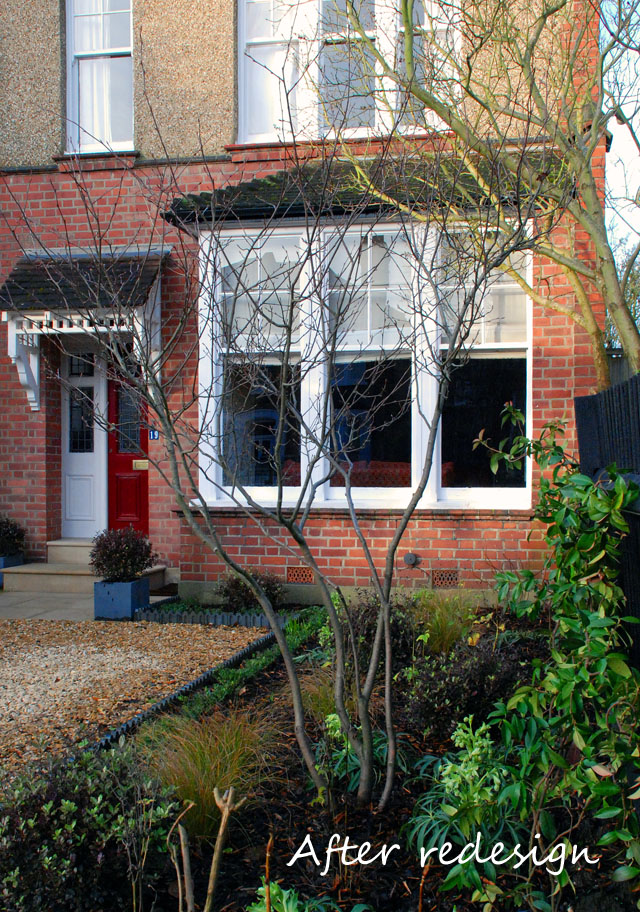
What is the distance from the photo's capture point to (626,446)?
7.78 ft

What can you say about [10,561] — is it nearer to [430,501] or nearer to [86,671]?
[86,671]

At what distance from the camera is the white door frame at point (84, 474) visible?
9.48 meters

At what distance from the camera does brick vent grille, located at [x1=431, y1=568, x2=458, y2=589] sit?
7258 millimetres

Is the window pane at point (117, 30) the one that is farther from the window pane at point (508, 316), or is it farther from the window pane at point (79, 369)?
the window pane at point (508, 316)

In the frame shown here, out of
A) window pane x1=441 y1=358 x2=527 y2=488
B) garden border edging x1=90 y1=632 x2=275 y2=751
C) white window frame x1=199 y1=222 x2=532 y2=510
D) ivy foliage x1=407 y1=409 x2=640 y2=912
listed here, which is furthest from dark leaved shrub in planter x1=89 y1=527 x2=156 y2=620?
ivy foliage x1=407 y1=409 x2=640 y2=912

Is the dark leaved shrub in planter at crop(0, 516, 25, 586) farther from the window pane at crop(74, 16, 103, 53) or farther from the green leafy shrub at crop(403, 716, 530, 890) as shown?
the green leafy shrub at crop(403, 716, 530, 890)

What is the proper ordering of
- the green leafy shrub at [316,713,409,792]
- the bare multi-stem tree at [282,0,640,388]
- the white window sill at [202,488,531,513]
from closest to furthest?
the green leafy shrub at [316,713,409,792], the bare multi-stem tree at [282,0,640,388], the white window sill at [202,488,531,513]

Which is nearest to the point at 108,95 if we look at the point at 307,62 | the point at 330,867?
the point at 307,62

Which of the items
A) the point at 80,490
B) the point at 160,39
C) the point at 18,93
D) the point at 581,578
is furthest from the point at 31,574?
the point at 581,578

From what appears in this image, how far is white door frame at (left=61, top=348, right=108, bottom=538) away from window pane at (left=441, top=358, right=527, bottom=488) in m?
4.33

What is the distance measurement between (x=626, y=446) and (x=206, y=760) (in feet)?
6.36

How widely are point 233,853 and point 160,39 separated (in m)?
8.41

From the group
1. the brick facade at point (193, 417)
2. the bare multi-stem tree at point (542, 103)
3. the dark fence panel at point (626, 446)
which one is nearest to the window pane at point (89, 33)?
the brick facade at point (193, 417)

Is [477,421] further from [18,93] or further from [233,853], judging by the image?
[18,93]
